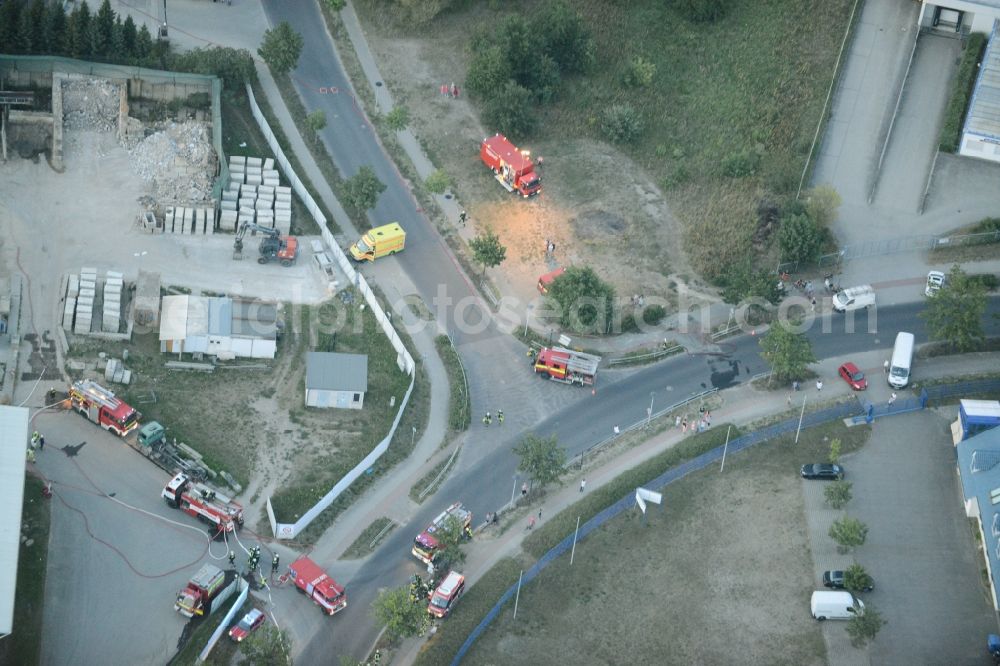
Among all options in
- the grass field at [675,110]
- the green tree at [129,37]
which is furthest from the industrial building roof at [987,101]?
the green tree at [129,37]

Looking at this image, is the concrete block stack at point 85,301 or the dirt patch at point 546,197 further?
the dirt patch at point 546,197

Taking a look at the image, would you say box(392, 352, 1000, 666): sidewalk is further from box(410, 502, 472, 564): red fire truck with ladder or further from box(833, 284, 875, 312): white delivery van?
box(833, 284, 875, 312): white delivery van

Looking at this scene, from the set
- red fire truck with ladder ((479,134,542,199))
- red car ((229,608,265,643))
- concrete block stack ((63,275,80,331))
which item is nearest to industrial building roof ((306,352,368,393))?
concrete block stack ((63,275,80,331))

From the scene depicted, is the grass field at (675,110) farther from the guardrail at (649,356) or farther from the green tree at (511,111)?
the guardrail at (649,356)

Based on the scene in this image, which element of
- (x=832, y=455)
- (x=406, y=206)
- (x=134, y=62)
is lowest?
(x=832, y=455)

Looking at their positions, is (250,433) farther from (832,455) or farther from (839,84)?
(839,84)

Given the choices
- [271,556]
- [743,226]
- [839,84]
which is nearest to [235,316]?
[271,556]

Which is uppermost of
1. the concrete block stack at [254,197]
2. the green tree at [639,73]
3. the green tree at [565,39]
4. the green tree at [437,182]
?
the green tree at [565,39]
